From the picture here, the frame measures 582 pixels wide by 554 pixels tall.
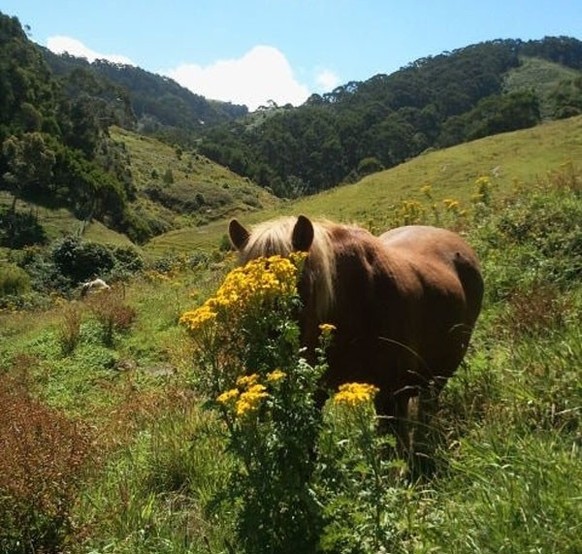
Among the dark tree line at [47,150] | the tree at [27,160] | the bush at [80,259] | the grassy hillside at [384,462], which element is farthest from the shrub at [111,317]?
the tree at [27,160]

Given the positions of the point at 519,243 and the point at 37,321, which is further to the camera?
the point at 37,321

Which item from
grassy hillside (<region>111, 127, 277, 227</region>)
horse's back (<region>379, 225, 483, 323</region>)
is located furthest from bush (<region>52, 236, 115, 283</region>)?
grassy hillside (<region>111, 127, 277, 227</region>)

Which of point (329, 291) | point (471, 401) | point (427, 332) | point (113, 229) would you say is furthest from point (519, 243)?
point (113, 229)

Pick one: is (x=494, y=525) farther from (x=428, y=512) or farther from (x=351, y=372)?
(x=351, y=372)

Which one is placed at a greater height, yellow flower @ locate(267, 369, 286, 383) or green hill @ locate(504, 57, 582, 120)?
green hill @ locate(504, 57, 582, 120)

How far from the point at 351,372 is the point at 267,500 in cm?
153

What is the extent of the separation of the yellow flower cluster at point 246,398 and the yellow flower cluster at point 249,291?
0.86ft

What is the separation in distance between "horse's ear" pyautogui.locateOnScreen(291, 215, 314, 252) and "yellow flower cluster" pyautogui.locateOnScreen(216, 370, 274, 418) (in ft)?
3.49

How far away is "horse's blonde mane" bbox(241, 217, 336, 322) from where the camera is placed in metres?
3.37

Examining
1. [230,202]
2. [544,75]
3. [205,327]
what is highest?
[544,75]

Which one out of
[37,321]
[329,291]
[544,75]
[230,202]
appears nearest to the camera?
[329,291]

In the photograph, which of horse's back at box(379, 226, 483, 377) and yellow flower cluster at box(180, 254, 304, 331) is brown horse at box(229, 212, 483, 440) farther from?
yellow flower cluster at box(180, 254, 304, 331)

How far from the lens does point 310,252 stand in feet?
11.4

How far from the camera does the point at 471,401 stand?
3934mm
